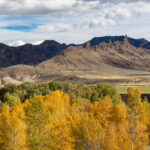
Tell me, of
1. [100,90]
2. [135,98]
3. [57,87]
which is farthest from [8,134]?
[57,87]

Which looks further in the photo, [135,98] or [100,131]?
[135,98]

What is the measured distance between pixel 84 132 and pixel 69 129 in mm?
3309

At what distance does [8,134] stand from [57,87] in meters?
65.2

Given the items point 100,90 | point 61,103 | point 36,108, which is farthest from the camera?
point 100,90

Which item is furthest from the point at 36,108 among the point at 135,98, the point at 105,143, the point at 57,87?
the point at 57,87

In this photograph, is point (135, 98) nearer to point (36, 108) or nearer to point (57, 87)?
point (36, 108)

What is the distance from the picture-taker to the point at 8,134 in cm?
3803

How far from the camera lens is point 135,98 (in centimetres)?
6656

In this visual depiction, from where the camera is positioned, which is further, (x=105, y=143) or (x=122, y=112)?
(x=122, y=112)

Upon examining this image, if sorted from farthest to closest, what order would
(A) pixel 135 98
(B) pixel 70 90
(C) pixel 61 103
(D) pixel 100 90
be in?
(B) pixel 70 90
(D) pixel 100 90
(C) pixel 61 103
(A) pixel 135 98

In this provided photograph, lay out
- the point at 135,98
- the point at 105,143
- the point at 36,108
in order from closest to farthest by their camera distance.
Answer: the point at 105,143, the point at 36,108, the point at 135,98

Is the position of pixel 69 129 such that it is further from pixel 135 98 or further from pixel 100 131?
pixel 135 98

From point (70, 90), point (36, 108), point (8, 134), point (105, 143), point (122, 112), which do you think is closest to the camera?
point (105, 143)

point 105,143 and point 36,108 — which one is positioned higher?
point 36,108
